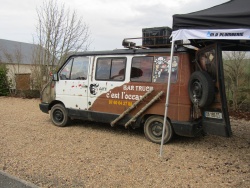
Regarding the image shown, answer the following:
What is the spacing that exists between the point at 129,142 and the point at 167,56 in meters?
2.13

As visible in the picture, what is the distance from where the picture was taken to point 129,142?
5902 mm

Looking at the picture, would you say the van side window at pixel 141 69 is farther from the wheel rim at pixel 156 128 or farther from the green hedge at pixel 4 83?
the green hedge at pixel 4 83

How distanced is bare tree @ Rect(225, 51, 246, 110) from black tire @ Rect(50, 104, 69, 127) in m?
6.28

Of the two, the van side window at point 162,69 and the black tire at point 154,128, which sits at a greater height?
the van side window at point 162,69

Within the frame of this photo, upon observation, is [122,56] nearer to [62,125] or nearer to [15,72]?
[62,125]

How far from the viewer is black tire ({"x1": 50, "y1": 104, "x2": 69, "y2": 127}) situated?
7.28m

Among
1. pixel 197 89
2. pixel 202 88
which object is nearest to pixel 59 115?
pixel 197 89

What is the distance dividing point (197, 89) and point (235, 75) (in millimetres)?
5611

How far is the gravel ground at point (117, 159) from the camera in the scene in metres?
3.93

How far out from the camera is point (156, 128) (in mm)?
5879

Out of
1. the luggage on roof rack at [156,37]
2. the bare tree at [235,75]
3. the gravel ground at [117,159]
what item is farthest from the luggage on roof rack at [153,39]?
the bare tree at [235,75]

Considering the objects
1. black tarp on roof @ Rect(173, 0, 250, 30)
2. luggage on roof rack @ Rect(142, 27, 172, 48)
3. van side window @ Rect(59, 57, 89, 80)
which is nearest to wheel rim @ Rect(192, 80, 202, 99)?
black tarp on roof @ Rect(173, 0, 250, 30)

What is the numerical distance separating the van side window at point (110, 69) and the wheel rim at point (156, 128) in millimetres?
1306

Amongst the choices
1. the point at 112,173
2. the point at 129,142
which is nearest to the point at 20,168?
the point at 112,173
